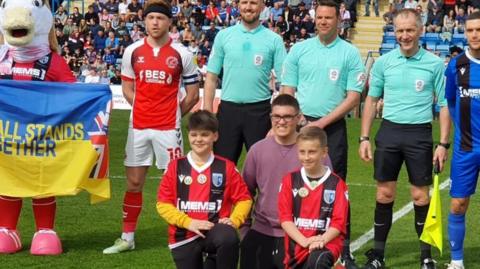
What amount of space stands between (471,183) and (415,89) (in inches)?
33.3

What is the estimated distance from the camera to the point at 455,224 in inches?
300

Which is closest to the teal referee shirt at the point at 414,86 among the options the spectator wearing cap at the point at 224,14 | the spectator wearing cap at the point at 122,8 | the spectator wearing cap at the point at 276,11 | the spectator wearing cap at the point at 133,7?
the spectator wearing cap at the point at 276,11

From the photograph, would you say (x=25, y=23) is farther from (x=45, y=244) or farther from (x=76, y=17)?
(x=76, y=17)

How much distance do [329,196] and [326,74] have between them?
5.19 ft

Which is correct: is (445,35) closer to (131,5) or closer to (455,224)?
(131,5)

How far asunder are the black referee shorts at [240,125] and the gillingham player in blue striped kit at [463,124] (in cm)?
147

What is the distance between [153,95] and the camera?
26.1 feet

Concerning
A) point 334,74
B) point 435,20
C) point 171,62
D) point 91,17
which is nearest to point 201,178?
point 334,74

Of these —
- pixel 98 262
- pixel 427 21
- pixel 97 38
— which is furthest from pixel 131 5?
pixel 98 262

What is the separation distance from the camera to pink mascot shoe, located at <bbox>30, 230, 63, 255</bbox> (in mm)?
7953

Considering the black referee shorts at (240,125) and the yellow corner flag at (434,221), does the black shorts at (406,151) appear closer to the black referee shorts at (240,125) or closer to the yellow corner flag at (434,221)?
the yellow corner flag at (434,221)

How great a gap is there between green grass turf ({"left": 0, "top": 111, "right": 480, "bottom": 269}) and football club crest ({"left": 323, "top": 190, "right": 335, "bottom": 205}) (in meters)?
2.01

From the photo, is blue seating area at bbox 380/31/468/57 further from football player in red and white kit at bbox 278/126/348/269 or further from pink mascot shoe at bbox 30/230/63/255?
football player in red and white kit at bbox 278/126/348/269

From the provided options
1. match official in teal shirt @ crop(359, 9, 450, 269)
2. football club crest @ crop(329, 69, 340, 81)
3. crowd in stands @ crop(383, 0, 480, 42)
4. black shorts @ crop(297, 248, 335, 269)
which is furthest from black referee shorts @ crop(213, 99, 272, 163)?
crowd in stands @ crop(383, 0, 480, 42)
